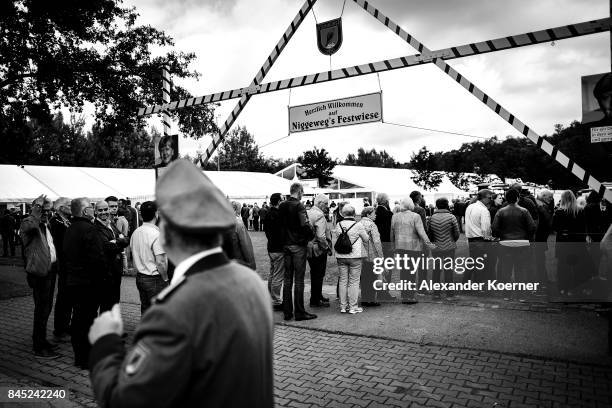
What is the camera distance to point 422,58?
5.55 meters

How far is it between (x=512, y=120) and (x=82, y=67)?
10177 mm

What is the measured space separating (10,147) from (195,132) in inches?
241

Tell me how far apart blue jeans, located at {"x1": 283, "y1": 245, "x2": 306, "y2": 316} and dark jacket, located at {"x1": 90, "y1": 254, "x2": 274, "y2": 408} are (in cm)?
542

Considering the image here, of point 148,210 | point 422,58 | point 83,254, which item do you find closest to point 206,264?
point 148,210

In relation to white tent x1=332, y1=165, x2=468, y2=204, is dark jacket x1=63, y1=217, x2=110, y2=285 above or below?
below

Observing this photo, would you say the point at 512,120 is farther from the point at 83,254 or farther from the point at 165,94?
the point at 83,254

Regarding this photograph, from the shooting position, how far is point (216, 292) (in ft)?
4.78

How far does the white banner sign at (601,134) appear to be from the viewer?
481cm

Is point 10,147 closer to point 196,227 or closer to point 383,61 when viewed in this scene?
point 383,61

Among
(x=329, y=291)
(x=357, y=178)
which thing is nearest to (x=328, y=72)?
(x=329, y=291)

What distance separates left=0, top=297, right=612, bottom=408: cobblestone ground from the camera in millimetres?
4141

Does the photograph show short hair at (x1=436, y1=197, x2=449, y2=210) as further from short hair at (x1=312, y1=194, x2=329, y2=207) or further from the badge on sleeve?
the badge on sleeve

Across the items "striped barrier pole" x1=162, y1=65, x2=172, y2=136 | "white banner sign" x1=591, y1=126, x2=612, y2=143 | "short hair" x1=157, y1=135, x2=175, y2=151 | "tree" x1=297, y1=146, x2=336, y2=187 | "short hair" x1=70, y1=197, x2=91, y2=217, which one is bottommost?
"short hair" x1=70, y1=197, x2=91, y2=217

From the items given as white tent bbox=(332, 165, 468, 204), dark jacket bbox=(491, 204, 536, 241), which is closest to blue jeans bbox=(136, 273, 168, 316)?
→ dark jacket bbox=(491, 204, 536, 241)
